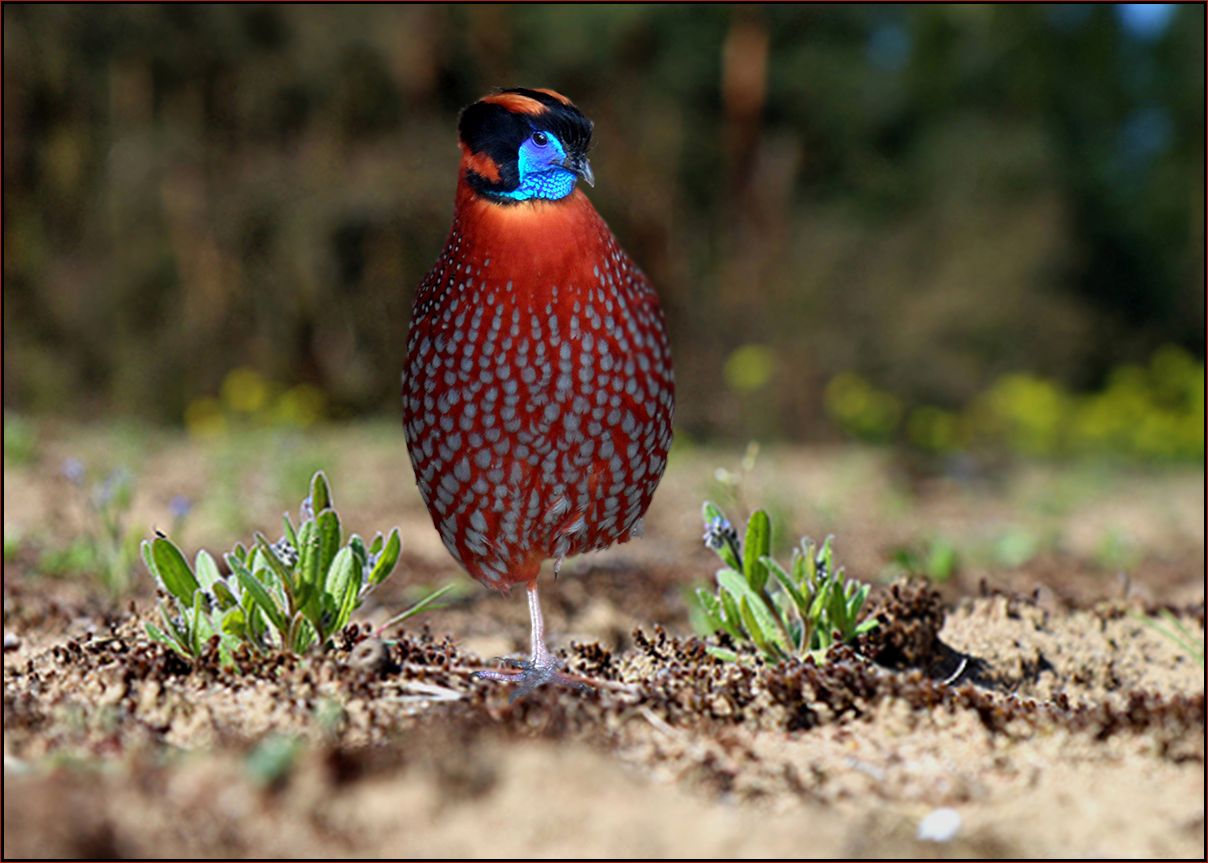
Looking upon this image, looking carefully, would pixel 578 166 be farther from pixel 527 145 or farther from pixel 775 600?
pixel 775 600

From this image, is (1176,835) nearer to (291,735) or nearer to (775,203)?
(291,735)

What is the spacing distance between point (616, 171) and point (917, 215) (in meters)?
4.14

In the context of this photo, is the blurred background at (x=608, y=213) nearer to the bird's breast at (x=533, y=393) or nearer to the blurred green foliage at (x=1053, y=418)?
the blurred green foliage at (x=1053, y=418)

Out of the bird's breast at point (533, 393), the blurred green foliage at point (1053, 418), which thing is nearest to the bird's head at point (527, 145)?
the bird's breast at point (533, 393)

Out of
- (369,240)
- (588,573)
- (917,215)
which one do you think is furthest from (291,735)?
(917,215)

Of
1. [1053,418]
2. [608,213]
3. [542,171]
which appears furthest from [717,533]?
[608,213]

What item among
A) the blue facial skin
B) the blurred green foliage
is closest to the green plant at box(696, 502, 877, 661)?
the blue facial skin

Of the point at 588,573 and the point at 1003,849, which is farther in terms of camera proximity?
the point at 588,573

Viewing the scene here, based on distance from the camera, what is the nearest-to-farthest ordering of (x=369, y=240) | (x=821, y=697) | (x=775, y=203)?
(x=821, y=697) → (x=369, y=240) → (x=775, y=203)

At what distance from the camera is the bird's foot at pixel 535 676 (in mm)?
2920

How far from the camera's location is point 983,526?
755 centimetres

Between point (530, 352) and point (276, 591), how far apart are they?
841mm

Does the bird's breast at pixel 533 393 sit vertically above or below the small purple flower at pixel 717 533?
above

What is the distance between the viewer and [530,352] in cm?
292
